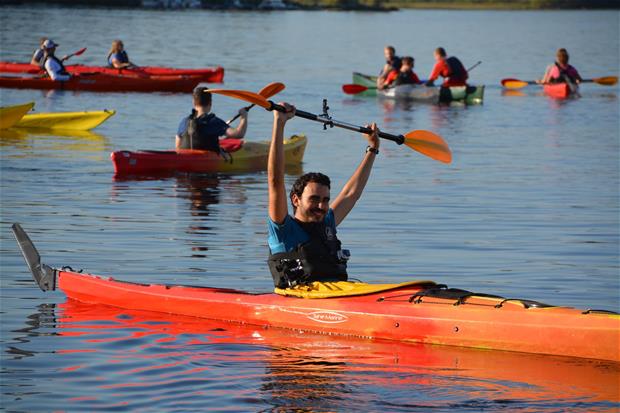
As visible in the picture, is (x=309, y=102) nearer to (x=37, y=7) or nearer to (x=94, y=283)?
(x=94, y=283)

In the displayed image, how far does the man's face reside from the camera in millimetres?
9484

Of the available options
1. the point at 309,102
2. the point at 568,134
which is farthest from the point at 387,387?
the point at 309,102

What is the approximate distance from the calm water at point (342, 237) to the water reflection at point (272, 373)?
0.02m

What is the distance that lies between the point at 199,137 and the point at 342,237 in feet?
15.1

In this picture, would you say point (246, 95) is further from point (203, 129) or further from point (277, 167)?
point (203, 129)

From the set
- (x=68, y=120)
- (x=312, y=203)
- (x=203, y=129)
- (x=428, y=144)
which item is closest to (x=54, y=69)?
(x=68, y=120)

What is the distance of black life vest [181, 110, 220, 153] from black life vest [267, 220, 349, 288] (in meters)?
8.25

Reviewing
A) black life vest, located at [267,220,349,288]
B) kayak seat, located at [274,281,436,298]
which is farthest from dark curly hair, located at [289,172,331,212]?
kayak seat, located at [274,281,436,298]

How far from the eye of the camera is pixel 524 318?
359 inches

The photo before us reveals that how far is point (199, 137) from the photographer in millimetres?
18391

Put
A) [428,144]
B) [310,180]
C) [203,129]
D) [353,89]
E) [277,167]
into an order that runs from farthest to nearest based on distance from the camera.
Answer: [353,89]
[203,129]
[428,144]
[310,180]
[277,167]

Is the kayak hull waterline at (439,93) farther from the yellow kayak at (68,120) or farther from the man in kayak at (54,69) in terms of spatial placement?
→ the yellow kayak at (68,120)

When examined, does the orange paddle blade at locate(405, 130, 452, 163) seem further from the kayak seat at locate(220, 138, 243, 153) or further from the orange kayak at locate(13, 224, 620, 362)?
the kayak seat at locate(220, 138, 243, 153)

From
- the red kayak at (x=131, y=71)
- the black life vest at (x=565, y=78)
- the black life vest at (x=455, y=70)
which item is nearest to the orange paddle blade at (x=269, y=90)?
the black life vest at (x=455, y=70)
